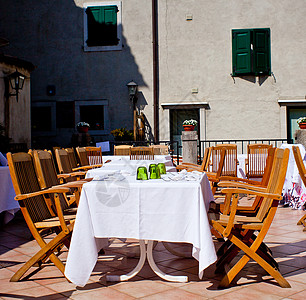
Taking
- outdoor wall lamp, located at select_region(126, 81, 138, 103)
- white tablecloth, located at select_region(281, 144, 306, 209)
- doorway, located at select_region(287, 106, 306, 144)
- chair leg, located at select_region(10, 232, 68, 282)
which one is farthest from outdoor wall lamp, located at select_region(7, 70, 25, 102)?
chair leg, located at select_region(10, 232, 68, 282)

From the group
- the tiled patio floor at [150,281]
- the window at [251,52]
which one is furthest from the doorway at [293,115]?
the tiled patio floor at [150,281]

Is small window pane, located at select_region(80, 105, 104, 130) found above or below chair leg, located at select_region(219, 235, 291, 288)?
above

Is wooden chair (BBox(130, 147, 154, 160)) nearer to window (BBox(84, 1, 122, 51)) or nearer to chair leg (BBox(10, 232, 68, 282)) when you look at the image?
chair leg (BBox(10, 232, 68, 282))

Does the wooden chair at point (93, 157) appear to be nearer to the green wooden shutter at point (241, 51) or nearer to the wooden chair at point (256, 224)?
the wooden chair at point (256, 224)

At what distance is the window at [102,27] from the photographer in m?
14.5

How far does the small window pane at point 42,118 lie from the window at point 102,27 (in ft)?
7.68

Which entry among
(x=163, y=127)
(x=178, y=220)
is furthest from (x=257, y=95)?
(x=178, y=220)

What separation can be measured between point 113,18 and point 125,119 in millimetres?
3204

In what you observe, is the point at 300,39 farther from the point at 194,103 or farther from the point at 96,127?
the point at 96,127

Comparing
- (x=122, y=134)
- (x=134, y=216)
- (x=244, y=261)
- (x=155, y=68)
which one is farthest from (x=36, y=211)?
(x=155, y=68)

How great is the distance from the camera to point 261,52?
1384cm

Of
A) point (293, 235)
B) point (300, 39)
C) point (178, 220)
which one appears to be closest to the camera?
point (178, 220)

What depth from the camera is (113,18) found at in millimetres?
14516

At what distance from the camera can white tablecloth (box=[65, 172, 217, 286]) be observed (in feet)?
10.5
